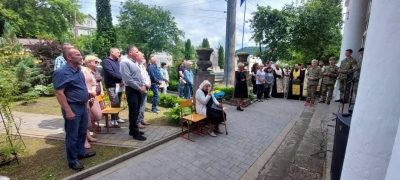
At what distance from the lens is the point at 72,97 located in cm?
311

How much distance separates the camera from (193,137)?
4961 mm

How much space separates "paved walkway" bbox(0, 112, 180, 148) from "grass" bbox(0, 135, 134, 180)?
0.22 metres

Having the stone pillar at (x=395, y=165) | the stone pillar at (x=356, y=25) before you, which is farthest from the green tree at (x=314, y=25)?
the stone pillar at (x=395, y=165)

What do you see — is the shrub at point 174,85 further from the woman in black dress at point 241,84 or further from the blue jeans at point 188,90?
the woman in black dress at point 241,84

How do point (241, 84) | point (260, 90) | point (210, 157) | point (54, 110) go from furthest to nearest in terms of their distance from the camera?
point (260, 90) → point (241, 84) → point (54, 110) → point (210, 157)

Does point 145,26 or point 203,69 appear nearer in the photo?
point 203,69

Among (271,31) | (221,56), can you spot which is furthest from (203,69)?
(221,56)

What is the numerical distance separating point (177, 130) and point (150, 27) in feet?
87.6

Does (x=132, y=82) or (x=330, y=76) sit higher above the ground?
(x=330, y=76)

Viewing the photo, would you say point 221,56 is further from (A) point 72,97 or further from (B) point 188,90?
(A) point 72,97

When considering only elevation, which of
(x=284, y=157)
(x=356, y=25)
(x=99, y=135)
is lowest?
(x=284, y=157)

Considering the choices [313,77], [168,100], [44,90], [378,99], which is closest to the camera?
[378,99]

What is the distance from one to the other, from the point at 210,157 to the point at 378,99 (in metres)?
3.02

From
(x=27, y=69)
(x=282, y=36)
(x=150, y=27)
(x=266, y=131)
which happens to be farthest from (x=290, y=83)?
(x=150, y=27)
